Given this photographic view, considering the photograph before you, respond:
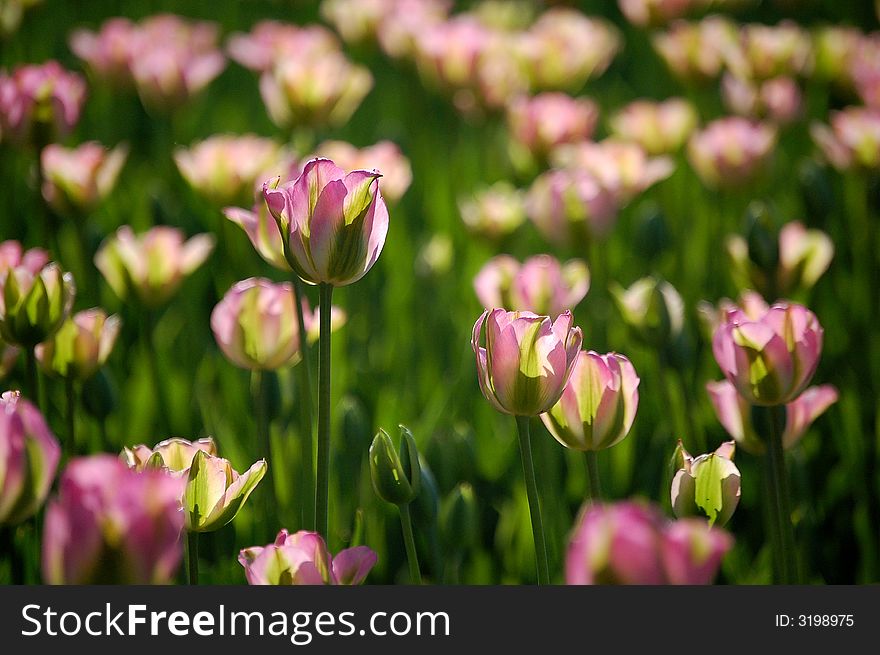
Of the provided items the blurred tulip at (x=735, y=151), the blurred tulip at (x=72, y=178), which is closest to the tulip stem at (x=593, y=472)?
the blurred tulip at (x=72, y=178)

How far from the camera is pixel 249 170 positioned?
95cm

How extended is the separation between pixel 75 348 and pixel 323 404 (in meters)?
0.25

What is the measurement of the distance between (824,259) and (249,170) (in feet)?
1.92

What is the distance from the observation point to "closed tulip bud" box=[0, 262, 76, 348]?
0.59 m

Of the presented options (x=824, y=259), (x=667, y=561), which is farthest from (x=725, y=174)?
(x=667, y=561)

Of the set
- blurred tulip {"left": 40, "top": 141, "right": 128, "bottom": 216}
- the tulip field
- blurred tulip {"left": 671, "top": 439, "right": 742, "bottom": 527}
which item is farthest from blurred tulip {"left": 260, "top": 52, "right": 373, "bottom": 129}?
blurred tulip {"left": 671, "top": 439, "right": 742, "bottom": 527}

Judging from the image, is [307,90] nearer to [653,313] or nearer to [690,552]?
[653,313]

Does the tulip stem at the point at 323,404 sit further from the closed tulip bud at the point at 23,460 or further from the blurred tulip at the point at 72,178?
the blurred tulip at the point at 72,178

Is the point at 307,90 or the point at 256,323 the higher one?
the point at 307,90

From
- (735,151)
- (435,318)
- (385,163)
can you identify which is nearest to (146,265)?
(385,163)

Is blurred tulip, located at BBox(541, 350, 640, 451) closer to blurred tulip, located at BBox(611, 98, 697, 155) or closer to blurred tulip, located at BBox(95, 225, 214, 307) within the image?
blurred tulip, located at BBox(95, 225, 214, 307)

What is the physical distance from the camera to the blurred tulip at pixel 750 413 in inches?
24.7

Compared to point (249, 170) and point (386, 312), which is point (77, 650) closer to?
point (249, 170)

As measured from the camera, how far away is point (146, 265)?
783 mm
